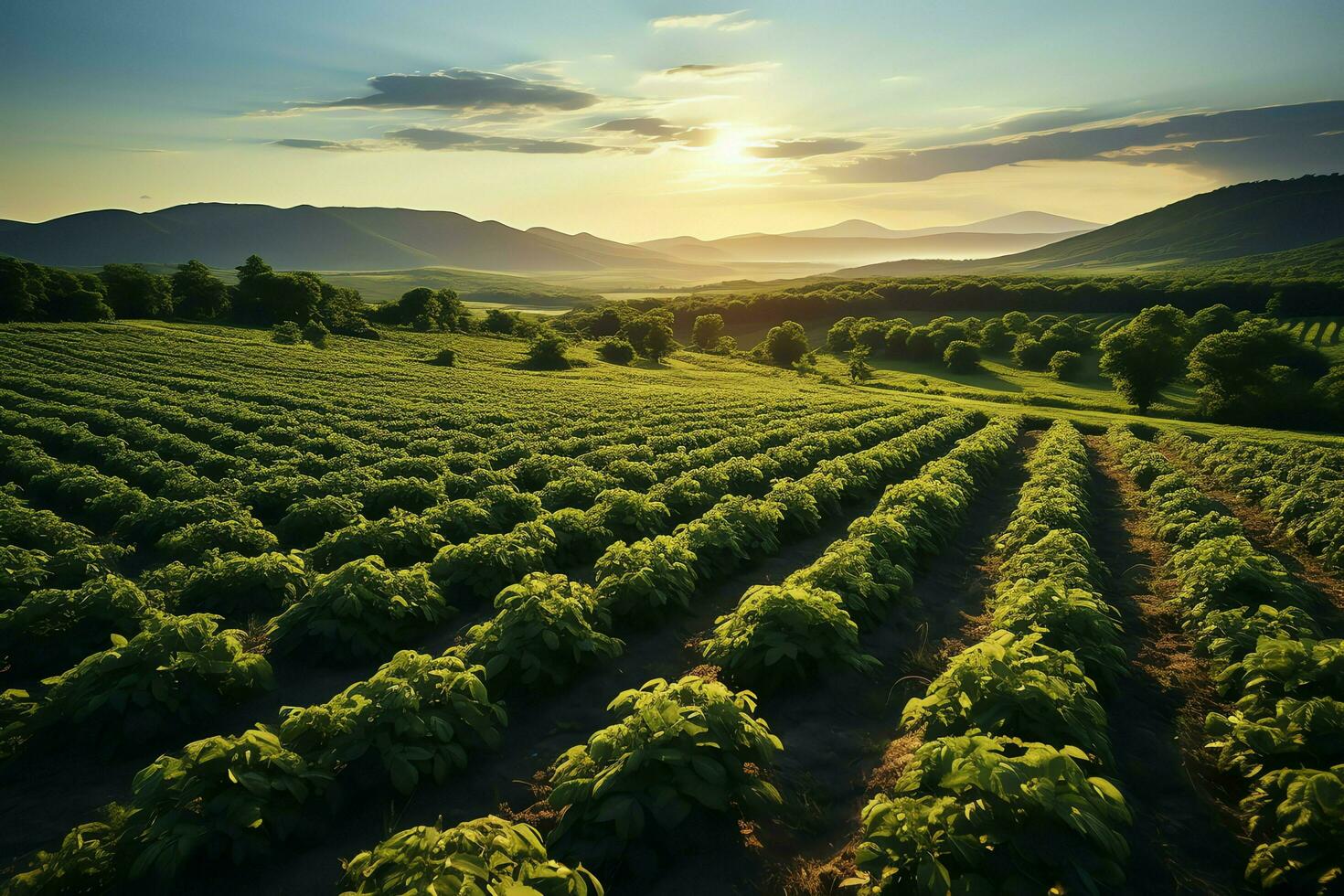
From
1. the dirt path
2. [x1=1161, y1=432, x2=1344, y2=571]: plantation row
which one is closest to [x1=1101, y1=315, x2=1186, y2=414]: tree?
[x1=1161, y1=432, x2=1344, y2=571]: plantation row

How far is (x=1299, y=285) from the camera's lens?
107688 mm

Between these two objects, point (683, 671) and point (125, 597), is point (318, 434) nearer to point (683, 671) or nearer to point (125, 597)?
point (125, 597)

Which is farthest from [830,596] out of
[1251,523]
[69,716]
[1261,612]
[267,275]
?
[267,275]

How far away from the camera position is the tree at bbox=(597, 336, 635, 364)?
3607 inches

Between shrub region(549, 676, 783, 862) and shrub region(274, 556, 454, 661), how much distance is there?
4.81 meters

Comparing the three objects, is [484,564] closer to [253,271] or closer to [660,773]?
[660,773]

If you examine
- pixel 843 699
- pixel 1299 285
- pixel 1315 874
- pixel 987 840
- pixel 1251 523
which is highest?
pixel 1299 285

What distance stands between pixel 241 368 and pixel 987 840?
59.6 m

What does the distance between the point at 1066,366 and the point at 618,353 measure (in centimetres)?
6175

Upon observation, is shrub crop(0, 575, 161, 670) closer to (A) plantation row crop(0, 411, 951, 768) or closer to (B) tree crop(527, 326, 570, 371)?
(A) plantation row crop(0, 411, 951, 768)

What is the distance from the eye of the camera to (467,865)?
4.27m

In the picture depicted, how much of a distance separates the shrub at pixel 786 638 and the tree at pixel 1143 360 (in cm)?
6855

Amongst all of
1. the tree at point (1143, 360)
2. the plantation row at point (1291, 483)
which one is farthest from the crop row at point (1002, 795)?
the tree at point (1143, 360)

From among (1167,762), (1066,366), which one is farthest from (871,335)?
(1167,762)
